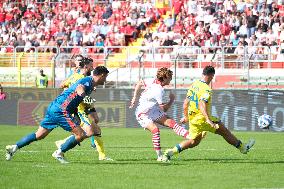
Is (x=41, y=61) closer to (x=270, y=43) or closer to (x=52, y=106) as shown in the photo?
(x=270, y=43)

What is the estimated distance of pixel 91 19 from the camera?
1624 inches

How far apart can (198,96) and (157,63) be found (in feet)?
55.2

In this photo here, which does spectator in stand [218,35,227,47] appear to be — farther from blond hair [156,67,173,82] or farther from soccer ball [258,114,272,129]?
blond hair [156,67,173,82]

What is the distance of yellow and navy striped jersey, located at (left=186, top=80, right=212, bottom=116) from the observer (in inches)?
658

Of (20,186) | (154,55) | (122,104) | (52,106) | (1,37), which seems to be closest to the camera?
(20,186)

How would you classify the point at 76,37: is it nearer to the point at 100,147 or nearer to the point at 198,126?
the point at 100,147

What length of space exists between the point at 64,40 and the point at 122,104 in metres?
9.24

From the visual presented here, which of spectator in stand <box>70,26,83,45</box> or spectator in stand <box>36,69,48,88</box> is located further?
spectator in stand <box>70,26,83,45</box>

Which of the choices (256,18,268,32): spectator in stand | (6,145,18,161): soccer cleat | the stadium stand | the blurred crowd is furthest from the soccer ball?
(6,145,18,161): soccer cleat

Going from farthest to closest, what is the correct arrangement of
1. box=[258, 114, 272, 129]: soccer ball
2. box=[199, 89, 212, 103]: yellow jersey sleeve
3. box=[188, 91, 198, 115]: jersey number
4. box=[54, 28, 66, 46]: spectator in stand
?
box=[54, 28, 66, 46]: spectator in stand, box=[258, 114, 272, 129]: soccer ball, box=[188, 91, 198, 115]: jersey number, box=[199, 89, 212, 103]: yellow jersey sleeve

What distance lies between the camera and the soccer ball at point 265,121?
91.6 feet

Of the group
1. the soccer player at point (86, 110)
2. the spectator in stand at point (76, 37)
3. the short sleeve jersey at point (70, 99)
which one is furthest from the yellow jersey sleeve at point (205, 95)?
the spectator in stand at point (76, 37)

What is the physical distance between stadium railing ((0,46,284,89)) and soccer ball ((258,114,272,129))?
123 inches

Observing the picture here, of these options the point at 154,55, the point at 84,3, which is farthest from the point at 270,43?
the point at 84,3
